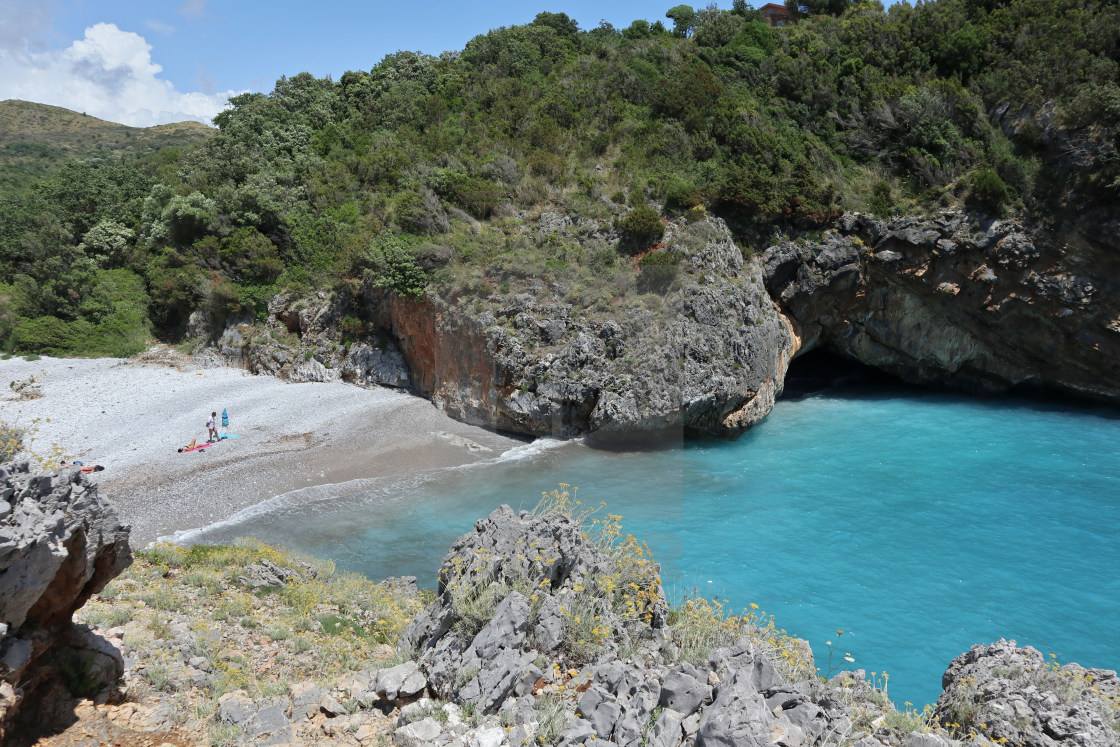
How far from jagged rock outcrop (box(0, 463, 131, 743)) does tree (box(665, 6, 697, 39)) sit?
49.0m

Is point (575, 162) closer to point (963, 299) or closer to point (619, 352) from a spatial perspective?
point (619, 352)

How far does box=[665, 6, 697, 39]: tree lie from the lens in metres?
45.6

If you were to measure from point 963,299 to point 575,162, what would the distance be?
17.9 metres

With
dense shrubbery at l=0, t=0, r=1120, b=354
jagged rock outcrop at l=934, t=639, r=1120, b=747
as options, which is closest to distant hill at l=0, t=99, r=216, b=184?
dense shrubbery at l=0, t=0, r=1120, b=354

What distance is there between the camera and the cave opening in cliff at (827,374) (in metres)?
28.3

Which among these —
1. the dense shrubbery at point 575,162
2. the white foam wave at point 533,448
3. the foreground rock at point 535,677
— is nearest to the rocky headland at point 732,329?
the white foam wave at point 533,448

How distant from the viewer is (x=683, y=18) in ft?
152

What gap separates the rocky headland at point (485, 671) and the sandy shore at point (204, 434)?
8345 millimetres

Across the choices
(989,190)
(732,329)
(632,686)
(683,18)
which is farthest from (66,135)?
(632,686)

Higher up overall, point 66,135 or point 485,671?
point 66,135

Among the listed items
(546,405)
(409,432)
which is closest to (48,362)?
(409,432)

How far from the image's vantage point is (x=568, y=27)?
147 ft

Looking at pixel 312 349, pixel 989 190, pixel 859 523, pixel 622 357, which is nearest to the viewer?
pixel 859 523

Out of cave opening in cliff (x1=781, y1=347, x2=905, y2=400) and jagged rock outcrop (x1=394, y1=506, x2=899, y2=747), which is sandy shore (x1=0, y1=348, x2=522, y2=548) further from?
cave opening in cliff (x1=781, y1=347, x2=905, y2=400)
